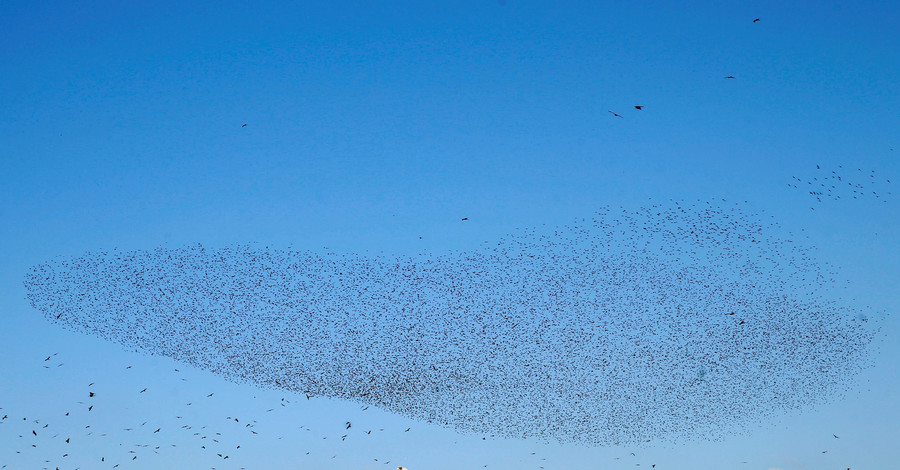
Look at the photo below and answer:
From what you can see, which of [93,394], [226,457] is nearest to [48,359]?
[93,394]

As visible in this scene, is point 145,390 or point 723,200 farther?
point 145,390

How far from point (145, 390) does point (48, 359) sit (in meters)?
4.95

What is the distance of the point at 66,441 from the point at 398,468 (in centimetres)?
1747

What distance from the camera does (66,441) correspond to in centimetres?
2667

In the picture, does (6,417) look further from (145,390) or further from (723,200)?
(723,200)

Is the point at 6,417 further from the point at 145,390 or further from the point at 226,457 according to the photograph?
the point at 226,457

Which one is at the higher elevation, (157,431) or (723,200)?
(723,200)

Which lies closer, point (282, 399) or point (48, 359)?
point (48, 359)

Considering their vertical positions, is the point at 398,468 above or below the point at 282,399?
below

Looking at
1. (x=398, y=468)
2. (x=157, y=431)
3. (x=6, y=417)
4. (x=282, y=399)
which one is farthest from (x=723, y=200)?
(x=6, y=417)

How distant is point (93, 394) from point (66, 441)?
2.48m

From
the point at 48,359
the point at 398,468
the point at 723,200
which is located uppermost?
the point at 723,200

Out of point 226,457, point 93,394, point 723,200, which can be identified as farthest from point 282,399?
point 723,200

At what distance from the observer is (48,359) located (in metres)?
26.1
